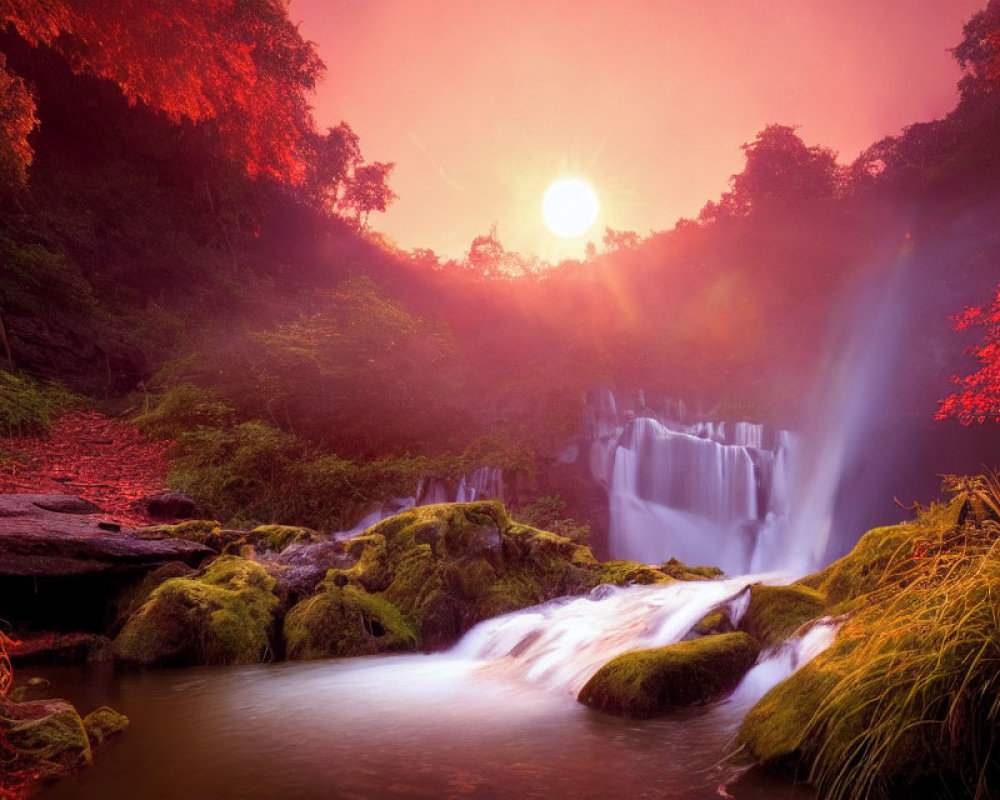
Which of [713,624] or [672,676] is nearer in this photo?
[672,676]

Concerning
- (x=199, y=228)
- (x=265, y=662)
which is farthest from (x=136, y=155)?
(x=265, y=662)

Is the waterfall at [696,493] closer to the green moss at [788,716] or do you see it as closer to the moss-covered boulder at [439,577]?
the moss-covered boulder at [439,577]

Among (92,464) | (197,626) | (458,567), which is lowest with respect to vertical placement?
(197,626)

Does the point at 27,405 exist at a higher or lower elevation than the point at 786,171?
lower

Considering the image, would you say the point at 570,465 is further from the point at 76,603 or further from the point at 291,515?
the point at 76,603

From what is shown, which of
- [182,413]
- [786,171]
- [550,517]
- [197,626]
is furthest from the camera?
[786,171]

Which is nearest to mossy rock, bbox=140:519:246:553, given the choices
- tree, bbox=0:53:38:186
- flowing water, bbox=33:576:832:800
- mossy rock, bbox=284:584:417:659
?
mossy rock, bbox=284:584:417:659

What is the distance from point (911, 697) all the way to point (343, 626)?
6.34 metres

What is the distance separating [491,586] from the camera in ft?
26.9

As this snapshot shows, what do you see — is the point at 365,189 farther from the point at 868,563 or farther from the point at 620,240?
the point at 868,563

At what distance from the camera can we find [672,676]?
435 centimetres

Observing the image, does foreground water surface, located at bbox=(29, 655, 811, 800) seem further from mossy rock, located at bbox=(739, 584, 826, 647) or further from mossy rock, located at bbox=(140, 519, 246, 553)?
mossy rock, located at bbox=(140, 519, 246, 553)

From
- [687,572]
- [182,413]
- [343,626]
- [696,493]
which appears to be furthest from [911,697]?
[182,413]

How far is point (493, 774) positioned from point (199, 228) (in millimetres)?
29816
